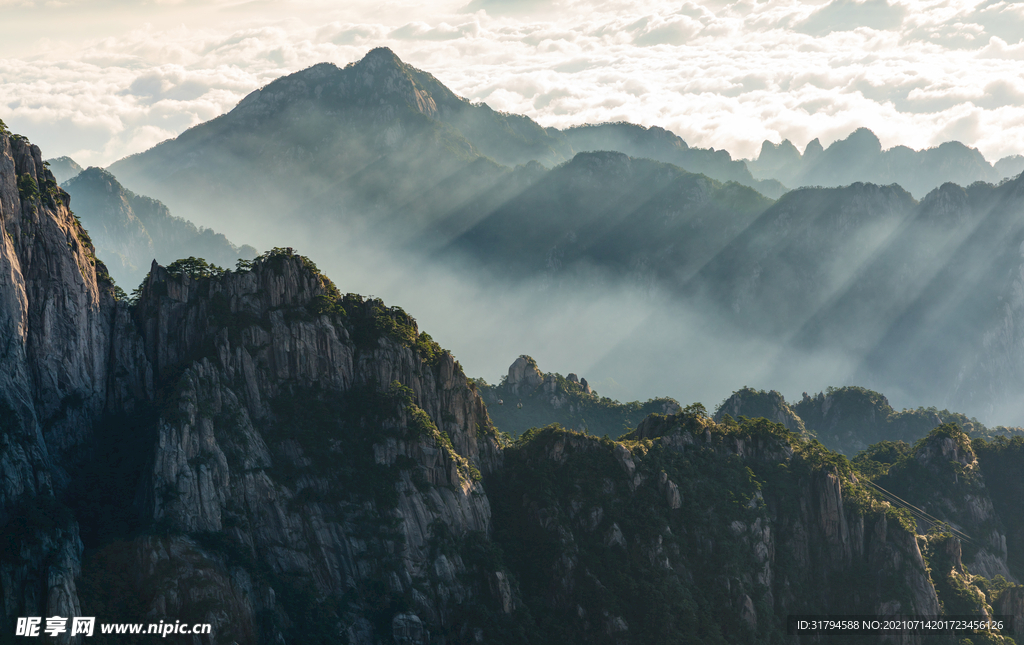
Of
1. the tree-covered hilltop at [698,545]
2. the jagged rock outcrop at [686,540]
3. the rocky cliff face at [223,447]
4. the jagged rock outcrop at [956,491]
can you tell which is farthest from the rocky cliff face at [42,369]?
the jagged rock outcrop at [956,491]

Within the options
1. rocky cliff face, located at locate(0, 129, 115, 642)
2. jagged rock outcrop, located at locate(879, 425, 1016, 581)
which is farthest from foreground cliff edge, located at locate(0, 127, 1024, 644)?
jagged rock outcrop, located at locate(879, 425, 1016, 581)

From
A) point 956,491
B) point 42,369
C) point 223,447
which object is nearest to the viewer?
point 42,369

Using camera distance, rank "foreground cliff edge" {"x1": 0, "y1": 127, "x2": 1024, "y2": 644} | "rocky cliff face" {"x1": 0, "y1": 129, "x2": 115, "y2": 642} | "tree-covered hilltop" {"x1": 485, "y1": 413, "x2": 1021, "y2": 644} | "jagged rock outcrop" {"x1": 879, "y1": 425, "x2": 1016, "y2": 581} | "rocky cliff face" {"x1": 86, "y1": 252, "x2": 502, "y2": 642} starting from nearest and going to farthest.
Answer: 1. "rocky cliff face" {"x1": 0, "y1": 129, "x2": 115, "y2": 642}
2. "foreground cliff edge" {"x1": 0, "y1": 127, "x2": 1024, "y2": 644}
3. "rocky cliff face" {"x1": 86, "y1": 252, "x2": 502, "y2": 642}
4. "tree-covered hilltop" {"x1": 485, "y1": 413, "x2": 1021, "y2": 644}
5. "jagged rock outcrop" {"x1": 879, "y1": 425, "x2": 1016, "y2": 581}

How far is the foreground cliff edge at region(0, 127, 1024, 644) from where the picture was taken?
102m

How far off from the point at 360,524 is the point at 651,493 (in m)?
49.0

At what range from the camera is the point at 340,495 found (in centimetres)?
11944

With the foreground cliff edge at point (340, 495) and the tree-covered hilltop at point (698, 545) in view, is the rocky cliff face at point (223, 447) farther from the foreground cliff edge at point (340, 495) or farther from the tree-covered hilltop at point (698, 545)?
the tree-covered hilltop at point (698, 545)

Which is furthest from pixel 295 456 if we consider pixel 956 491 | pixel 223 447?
pixel 956 491

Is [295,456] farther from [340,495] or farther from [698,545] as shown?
[698,545]

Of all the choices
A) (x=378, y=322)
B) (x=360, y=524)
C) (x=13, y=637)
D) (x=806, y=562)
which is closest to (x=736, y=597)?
(x=806, y=562)

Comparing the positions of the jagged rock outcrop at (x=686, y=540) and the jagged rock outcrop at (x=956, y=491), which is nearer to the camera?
the jagged rock outcrop at (x=686, y=540)

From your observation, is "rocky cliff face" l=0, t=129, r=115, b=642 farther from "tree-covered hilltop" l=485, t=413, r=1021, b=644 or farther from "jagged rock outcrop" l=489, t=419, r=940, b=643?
"jagged rock outcrop" l=489, t=419, r=940, b=643

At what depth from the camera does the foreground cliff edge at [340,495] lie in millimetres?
101812

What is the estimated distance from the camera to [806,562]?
141 m
